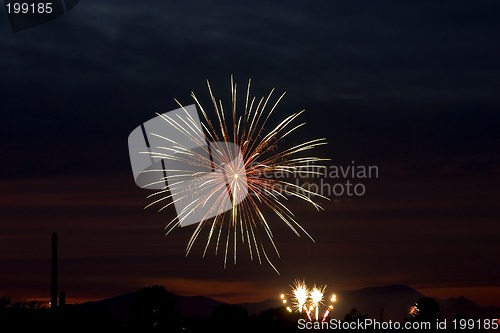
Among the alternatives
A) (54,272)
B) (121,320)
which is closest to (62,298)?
(54,272)

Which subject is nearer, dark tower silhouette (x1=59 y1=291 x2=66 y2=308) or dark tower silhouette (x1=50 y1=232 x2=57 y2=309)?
dark tower silhouette (x1=59 y1=291 x2=66 y2=308)

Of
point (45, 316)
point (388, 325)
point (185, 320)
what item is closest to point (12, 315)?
point (45, 316)

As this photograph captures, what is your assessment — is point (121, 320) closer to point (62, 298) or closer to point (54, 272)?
point (62, 298)

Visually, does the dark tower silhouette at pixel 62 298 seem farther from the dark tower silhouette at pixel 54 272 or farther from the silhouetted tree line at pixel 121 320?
the silhouetted tree line at pixel 121 320

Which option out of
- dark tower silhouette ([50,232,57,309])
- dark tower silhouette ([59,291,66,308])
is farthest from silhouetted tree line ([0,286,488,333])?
dark tower silhouette ([50,232,57,309])

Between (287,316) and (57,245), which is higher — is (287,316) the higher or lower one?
the lower one

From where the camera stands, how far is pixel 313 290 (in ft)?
313

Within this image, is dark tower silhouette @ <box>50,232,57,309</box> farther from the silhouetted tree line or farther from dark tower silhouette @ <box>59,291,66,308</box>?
the silhouetted tree line

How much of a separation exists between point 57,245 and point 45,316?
23111mm

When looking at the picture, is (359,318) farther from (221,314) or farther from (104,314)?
(104,314)

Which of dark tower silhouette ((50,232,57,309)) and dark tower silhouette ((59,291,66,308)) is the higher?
dark tower silhouette ((50,232,57,309))

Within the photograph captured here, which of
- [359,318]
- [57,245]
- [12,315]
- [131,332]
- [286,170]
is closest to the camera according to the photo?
[286,170]

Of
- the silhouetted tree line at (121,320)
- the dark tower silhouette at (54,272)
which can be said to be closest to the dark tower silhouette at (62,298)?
the dark tower silhouette at (54,272)

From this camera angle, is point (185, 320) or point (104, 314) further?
point (185, 320)
